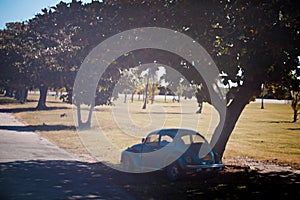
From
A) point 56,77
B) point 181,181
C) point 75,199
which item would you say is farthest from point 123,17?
point 56,77

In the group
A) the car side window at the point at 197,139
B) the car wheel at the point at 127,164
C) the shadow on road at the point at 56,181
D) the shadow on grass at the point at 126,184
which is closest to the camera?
the shadow on road at the point at 56,181

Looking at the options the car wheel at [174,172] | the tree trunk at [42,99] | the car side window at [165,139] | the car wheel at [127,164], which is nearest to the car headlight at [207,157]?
the car wheel at [174,172]

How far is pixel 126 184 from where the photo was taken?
9359 mm

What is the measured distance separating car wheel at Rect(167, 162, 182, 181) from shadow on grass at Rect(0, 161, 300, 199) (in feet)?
0.58

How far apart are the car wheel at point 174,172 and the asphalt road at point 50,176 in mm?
1626

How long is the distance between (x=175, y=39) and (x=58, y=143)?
9.18 meters

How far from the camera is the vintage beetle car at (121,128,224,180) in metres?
9.66

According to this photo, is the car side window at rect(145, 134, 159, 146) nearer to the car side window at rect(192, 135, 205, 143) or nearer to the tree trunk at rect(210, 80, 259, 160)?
the car side window at rect(192, 135, 205, 143)

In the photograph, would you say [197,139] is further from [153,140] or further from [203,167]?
[153,140]

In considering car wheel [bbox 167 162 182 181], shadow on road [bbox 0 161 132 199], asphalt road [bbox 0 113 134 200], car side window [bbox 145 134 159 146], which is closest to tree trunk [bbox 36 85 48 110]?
asphalt road [bbox 0 113 134 200]

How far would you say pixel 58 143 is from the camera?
59.0ft

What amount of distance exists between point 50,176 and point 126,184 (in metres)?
2.19

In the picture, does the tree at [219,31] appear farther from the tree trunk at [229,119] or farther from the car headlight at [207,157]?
the car headlight at [207,157]

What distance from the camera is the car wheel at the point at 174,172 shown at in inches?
384
